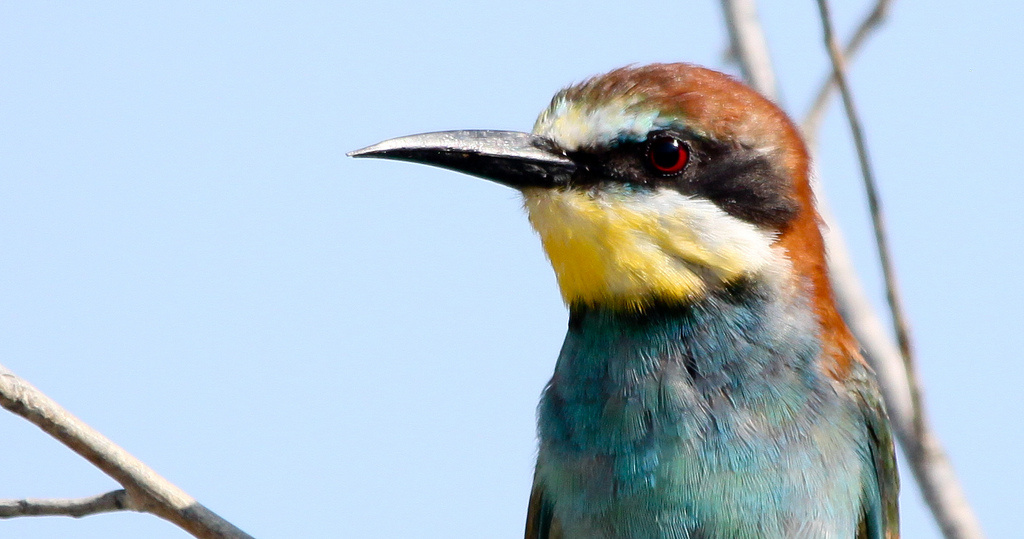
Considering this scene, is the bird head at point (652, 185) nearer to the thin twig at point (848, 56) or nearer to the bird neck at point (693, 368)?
the bird neck at point (693, 368)

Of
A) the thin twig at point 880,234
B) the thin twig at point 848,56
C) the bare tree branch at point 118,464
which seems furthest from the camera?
the thin twig at point 848,56

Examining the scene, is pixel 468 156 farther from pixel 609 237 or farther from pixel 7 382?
pixel 7 382

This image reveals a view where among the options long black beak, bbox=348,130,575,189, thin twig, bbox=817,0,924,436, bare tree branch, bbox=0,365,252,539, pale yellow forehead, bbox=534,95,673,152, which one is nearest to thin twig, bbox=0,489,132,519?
bare tree branch, bbox=0,365,252,539

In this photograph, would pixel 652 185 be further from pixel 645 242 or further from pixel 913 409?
pixel 913 409

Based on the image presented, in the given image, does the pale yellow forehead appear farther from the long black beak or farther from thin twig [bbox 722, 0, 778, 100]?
thin twig [bbox 722, 0, 778, 100]

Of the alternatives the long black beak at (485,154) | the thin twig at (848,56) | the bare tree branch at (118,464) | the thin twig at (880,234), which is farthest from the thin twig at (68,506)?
the thin twig at (848,56)

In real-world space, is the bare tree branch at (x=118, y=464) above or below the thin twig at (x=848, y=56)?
below
